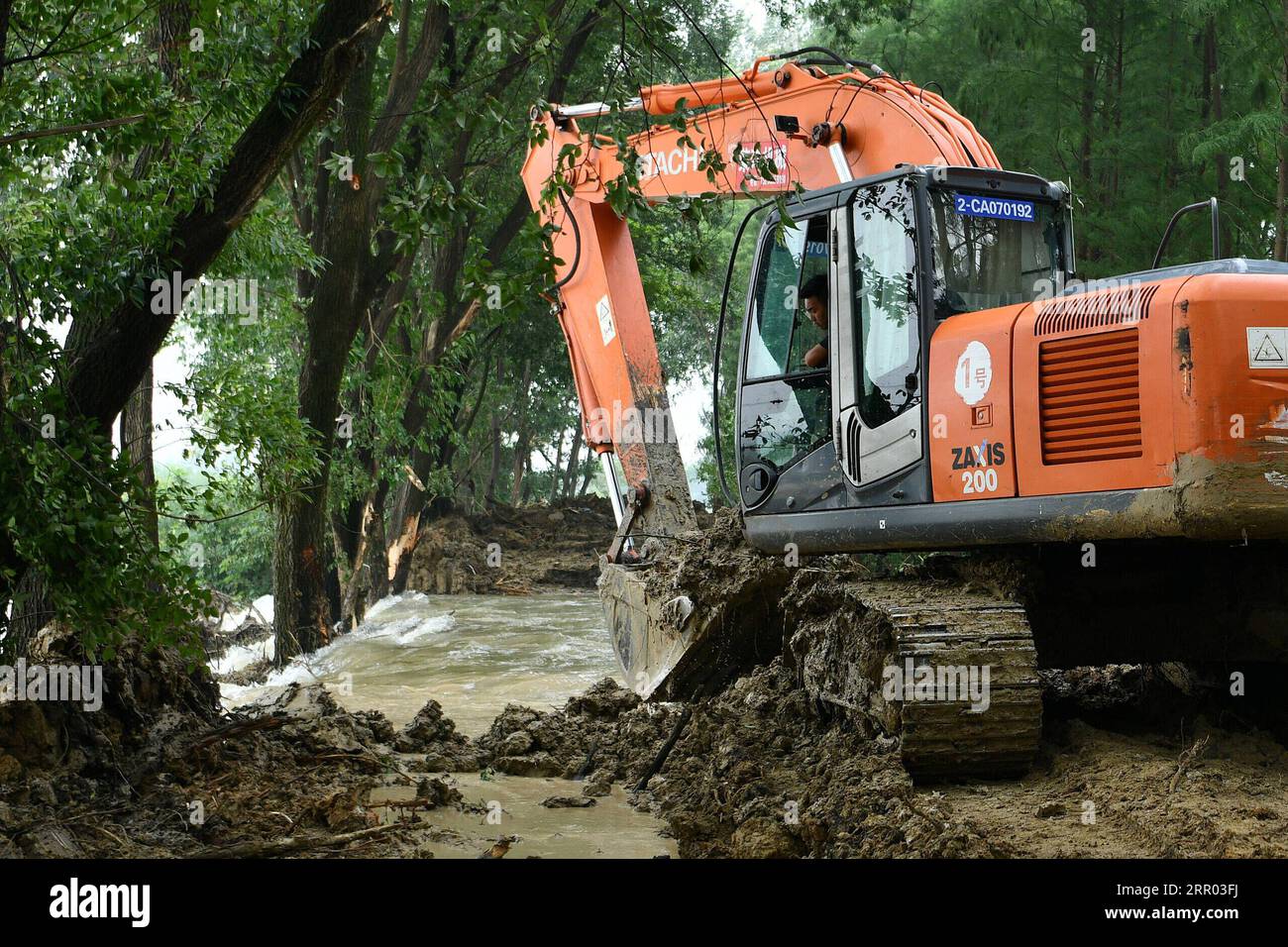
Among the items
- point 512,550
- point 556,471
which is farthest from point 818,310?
point 556,471

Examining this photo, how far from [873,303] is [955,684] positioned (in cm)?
190

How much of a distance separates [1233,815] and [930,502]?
1859mm

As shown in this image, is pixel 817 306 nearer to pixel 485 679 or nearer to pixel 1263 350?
pixel 1263 350

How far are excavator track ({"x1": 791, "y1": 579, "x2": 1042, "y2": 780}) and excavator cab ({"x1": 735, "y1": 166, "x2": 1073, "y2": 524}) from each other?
61 centimetres

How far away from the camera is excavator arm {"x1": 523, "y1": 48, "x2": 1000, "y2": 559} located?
7457mm

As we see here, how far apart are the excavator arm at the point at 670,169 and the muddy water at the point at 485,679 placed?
7.74 feet

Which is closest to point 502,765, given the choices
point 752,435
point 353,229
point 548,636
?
point 752,435

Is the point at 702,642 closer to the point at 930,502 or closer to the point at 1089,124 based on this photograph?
the point at 930,502

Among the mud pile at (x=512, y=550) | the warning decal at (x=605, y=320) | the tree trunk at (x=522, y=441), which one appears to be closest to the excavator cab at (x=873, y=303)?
the warning decal at (x=605, y=320)

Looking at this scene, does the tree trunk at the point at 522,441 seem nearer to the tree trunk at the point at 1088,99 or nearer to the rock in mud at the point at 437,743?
the tree trunk at the point at 1088,99

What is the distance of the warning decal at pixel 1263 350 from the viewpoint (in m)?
4.80

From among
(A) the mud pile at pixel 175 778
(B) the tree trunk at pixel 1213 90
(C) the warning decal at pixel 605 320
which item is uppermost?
(B) the tree trunk at pixel 1213 90

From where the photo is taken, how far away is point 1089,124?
16.6 meters

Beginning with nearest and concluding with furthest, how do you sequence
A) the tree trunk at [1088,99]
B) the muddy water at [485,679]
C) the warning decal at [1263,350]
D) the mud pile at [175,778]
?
the warning decal at [1263,350] → the mud pile at [175,778] → the muddy water at [485,679] → the tree trunk at [1088,99]
